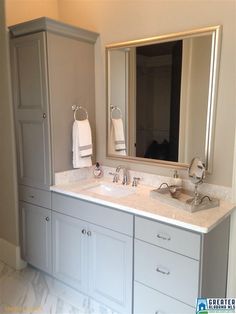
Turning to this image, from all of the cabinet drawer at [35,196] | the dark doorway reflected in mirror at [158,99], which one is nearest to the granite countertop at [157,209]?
the cabinet drawer at [35,196]

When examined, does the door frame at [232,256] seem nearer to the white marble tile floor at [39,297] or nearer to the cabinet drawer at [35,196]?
the white marble tile floor at [39,297]

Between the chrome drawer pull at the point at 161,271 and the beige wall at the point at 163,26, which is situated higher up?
the beige wall at the point at 163,26

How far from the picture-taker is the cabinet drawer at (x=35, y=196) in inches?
93.9

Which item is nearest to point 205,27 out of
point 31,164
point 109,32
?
point 109,32

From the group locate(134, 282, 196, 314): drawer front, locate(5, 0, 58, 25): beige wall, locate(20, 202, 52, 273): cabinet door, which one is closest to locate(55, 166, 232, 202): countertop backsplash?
locate(20, 202, 52, 273): cabinet door

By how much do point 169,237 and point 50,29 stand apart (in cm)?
165

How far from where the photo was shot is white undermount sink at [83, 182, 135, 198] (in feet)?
7.72

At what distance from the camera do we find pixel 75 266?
7.41 feet

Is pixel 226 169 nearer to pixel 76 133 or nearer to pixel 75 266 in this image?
pixel 76 133

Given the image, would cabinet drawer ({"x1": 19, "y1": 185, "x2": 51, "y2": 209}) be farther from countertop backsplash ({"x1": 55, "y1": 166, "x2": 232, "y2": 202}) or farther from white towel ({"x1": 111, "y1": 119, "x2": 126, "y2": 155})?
white towel ({"x1": 111, "y1": 119, "x2": 126, "y2": 155})

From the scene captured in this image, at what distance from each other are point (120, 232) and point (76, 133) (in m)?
0.88

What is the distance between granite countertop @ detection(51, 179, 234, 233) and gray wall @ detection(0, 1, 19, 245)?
Result: 56 cm

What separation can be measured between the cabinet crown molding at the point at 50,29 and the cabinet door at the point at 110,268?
1443mm

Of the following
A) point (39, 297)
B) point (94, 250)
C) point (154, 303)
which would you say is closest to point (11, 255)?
point (39, 297)
